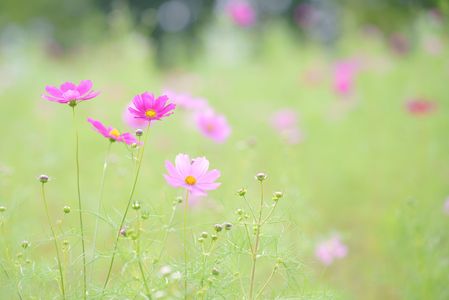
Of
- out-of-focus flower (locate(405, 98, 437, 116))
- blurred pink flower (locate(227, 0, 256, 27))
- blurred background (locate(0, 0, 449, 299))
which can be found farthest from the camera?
blurred pink flower (locate(227, 0, 256, 27))

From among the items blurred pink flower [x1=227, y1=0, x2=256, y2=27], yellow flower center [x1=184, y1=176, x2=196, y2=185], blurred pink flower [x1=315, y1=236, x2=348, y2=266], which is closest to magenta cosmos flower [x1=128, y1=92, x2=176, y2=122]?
yellow flower center [x1=184, y1=176, x2=196, y2=185]

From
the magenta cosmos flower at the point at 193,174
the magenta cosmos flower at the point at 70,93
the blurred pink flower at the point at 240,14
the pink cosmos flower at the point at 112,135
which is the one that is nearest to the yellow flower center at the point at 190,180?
the magenta cosmos flower at the point at 193,174

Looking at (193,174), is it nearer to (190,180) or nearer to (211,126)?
(190,180)

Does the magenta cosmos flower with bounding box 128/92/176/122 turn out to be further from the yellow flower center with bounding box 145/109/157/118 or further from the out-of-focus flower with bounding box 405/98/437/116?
the out-of-focus flower with bounding box 405/98/437/116

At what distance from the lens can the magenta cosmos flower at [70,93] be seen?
894mm

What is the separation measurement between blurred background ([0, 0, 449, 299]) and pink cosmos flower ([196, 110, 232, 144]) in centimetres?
2

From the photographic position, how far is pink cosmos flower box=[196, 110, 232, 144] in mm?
1646

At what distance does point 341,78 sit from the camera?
313cm

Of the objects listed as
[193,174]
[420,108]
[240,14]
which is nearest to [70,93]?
[193,174]

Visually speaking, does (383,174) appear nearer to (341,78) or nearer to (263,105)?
(341,78)

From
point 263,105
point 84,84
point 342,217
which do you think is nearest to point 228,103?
point 263,105

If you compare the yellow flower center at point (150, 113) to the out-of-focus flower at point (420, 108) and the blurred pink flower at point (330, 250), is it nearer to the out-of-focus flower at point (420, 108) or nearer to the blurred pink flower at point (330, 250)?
the blurred pink flower at point (330, 250)

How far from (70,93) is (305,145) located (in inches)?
97.8

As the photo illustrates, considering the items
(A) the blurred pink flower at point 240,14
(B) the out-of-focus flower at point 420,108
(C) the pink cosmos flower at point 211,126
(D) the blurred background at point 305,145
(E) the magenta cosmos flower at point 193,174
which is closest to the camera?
(E) the magenta cosmos flower at point 193,174
